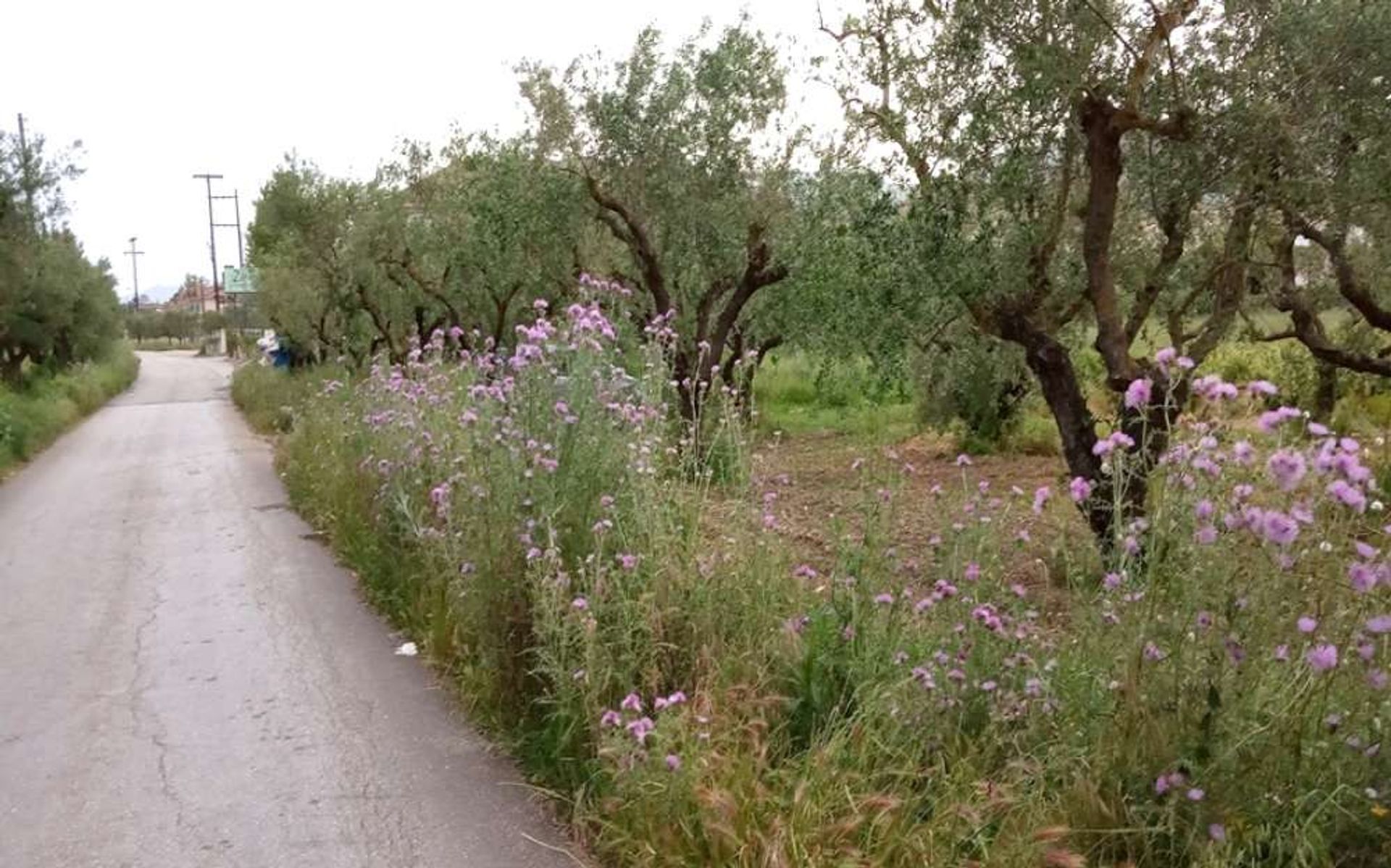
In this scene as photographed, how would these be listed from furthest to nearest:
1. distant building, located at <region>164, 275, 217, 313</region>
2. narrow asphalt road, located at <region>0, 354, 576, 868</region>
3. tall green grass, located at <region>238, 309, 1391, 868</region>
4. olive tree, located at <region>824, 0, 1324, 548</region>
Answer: distant building, located at <region>164, 275, 217, 313</region>
olive tree, located at <region>824, 0, 1324, 548</region>
narrow asphalt road, located at <region>0, 354, 576, 868</region>
tall green grass, located at <region>238, 309, 1391, 868</region>

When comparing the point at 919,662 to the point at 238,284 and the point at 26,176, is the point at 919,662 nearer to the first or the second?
the point at 26,176


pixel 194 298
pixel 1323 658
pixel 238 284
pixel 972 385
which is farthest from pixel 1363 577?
pixel 194 298

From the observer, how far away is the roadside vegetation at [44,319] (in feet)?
63.6

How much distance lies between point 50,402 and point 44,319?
16.1 feet

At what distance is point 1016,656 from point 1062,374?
448 centimetres

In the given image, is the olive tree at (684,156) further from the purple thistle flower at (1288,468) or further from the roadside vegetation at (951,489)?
the purple thistle flower at (1288,468)

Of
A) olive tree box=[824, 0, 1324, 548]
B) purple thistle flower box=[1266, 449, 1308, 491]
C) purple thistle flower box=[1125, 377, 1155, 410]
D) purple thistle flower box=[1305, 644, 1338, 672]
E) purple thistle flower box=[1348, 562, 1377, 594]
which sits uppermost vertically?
olive tree box=[824, 0, 1324, 548]

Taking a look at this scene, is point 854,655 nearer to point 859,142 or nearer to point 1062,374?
point 1062,374

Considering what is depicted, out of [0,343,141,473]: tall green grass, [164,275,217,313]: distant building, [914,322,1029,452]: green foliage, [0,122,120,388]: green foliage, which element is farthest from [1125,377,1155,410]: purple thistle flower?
[164,275,217,313]: distant building

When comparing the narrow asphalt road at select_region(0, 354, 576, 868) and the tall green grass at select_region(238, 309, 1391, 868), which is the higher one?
the tall green grass at select_region(238, 309, 1391, 868)

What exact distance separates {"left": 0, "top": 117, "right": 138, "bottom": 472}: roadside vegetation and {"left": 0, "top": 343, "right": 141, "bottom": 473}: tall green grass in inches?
1.4

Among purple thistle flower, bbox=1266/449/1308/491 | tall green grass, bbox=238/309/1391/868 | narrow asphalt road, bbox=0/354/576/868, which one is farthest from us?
narrow asphalt road, bbox=0/354/576/868

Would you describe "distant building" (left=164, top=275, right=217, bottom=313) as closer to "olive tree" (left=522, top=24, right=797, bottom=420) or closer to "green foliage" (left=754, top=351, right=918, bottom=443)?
"green foliage" (left=754, top=351, right=918, bottom=443)

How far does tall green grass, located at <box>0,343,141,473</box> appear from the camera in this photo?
55.6 ft
